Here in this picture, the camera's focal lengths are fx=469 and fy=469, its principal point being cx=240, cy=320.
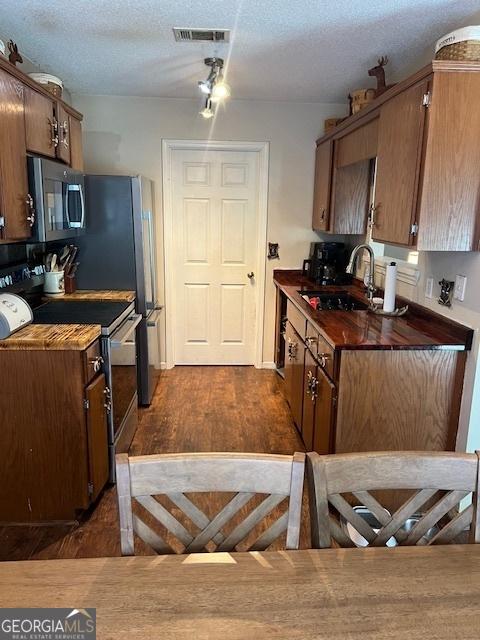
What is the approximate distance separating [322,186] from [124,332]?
2.13 m

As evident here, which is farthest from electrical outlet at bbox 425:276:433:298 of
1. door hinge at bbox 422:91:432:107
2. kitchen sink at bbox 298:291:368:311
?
door hinge at bbox 422:91:432:107

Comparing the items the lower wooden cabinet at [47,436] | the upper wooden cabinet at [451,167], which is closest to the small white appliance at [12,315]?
the lower wooden cabinet at [47,436]

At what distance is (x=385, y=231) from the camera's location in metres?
2.43

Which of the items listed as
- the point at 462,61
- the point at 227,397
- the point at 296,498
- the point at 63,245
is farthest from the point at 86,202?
the point at 296,498

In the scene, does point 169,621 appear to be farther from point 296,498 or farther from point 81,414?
point 81,414

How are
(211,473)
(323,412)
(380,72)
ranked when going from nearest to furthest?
(211,473) → (323,412) → (380,72)

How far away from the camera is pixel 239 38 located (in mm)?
2545

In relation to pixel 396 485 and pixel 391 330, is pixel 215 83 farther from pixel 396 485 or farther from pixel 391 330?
pixel 396 485

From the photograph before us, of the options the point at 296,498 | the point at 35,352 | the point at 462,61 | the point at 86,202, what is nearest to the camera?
the point at 296,498

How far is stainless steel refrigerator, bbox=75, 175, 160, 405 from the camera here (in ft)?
10.2

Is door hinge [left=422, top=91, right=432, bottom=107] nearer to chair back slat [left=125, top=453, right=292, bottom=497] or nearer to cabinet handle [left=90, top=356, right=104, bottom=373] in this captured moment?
chair back slat [left=125, top=453, right=292, bottom=497]

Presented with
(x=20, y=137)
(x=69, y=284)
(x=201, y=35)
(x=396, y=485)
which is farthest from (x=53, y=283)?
(x=396, y=485)

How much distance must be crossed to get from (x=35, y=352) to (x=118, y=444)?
2.65 ft

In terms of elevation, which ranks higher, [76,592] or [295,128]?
[295,128]
